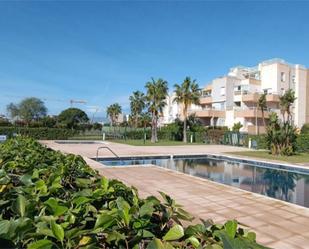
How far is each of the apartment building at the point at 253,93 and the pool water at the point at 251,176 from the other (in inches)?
993

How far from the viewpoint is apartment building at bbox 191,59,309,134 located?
4356 centimetres

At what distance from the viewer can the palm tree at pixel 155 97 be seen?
125 feet

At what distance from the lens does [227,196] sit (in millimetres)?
8266

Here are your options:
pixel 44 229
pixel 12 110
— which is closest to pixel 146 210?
pixel 44 229

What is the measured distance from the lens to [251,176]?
14750mm

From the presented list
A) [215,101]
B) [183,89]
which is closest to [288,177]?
[183,89]

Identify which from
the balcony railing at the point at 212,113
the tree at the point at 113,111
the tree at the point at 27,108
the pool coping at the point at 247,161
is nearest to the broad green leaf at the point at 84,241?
the pool coping at the point at 247,161

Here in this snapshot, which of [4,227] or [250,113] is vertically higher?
[250,113]

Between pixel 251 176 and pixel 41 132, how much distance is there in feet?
101

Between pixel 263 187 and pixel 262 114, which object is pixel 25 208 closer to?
pixel 263 187

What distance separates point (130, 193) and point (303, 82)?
52.2 meters

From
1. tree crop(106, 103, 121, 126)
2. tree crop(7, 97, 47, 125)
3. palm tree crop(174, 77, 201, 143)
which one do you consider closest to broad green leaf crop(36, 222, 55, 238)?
palm tree crop(174, 77, 201, 143)

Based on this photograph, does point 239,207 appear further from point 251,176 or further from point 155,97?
point 155,97

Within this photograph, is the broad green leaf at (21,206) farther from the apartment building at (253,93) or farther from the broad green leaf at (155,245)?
the apartment building at (253,93)
